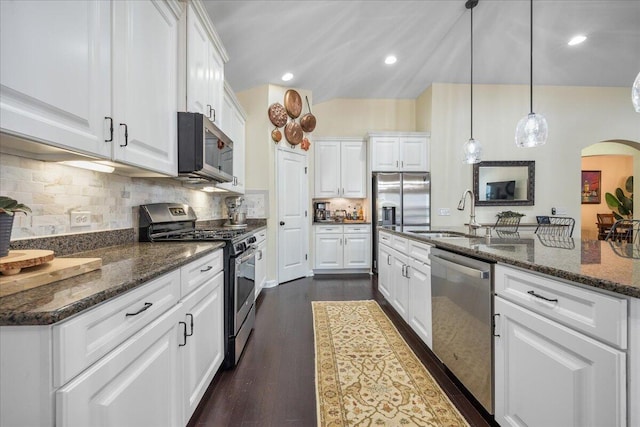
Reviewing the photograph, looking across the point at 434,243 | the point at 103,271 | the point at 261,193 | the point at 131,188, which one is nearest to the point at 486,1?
the point at 434,243

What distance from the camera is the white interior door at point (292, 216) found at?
4230mm

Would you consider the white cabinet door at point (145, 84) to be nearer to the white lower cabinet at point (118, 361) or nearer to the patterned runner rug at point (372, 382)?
the white lower cabinet at point (118, 361)

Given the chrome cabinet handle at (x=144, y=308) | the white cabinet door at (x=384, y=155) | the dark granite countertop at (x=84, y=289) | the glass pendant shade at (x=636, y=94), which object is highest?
the white cabinet door at (x=384, y=155)

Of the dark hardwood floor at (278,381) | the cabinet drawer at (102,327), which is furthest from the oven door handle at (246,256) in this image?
the cabinet drawer at (102,327)

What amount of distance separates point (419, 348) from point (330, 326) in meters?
0.80

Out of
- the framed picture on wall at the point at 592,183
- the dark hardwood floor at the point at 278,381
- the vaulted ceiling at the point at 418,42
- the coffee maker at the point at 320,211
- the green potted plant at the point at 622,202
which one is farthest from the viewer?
the framed picture on wall at the point at 592,183

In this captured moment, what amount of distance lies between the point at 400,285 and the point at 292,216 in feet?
7.27

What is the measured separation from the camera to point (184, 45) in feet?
5.95

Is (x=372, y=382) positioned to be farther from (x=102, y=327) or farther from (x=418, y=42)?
(x=418, y=42)

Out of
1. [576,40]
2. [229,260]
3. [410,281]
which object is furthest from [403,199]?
[229,260]

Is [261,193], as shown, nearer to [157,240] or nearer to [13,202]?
[157,240]

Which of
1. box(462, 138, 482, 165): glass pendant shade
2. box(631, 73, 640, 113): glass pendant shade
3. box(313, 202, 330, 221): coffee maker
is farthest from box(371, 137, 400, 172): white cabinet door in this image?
box(631, 73, 640, 113): glass pendant shade

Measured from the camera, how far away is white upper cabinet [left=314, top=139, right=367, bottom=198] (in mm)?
4957

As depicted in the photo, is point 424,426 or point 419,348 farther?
point 419,348
